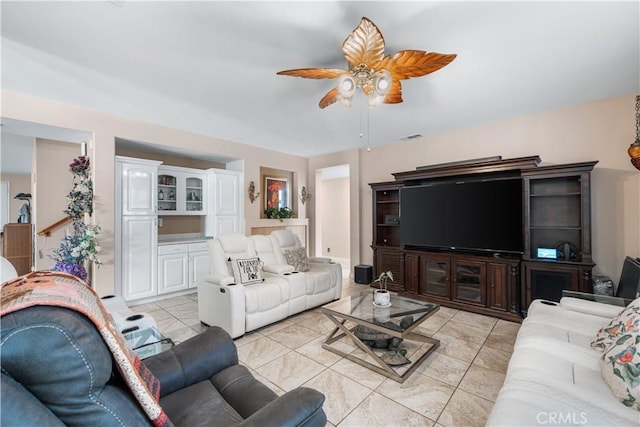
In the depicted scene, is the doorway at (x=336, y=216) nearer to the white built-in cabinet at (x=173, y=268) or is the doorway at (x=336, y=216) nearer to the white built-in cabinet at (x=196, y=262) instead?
the white built-in cabinet at (x=196, y=262)

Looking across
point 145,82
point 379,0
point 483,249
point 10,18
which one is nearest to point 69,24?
point 10,18

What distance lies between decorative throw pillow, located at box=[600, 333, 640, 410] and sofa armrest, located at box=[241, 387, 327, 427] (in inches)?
49.9

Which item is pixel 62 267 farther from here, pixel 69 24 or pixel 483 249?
pixel 483 249

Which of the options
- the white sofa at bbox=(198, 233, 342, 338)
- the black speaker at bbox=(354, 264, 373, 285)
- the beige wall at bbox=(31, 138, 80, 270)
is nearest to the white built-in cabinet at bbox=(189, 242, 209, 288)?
the white sofa at bbox=(198, 233, 342, 338)

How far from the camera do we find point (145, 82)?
9.04 ft

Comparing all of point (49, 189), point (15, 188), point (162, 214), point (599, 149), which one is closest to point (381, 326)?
point (599, 149)

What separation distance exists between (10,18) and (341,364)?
3.55m

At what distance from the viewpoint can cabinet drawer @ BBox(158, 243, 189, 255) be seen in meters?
4.11

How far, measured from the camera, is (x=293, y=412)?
954mm

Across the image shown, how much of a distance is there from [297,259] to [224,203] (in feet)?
6.24

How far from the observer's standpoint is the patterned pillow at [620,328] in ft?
4.42

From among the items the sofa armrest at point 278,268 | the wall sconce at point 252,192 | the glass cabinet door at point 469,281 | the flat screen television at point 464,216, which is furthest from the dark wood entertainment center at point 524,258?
the wall sconce at point 252,192

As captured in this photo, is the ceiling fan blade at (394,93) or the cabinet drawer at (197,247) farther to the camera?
the cabinet drawer at (197,247)

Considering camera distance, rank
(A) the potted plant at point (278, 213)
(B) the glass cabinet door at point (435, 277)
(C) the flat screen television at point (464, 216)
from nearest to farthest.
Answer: (C) the flat screen television at point (464, 216) < (B) the glass cabinet door at point (435, 277) < (A) the potted plant at point (278, 213)
